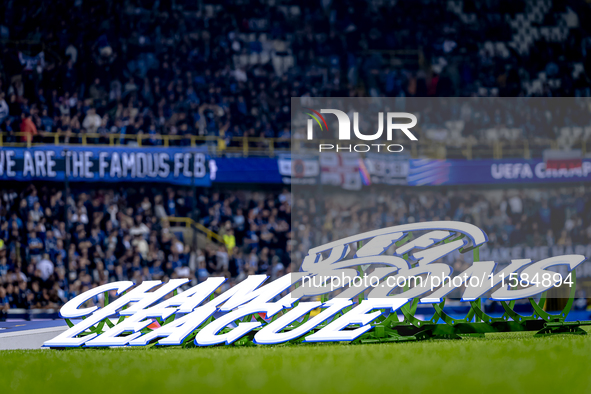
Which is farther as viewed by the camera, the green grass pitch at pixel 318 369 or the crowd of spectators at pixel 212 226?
the crowd of spectators at pixel 212 226

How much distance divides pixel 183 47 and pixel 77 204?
6.51 meters

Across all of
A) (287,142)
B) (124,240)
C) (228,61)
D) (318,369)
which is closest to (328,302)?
(318,369)

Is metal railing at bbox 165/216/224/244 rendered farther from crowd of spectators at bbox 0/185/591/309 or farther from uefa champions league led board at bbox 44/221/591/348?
uefa champions league led board at bbox 44/221/591/348

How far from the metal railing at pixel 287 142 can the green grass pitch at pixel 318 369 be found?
8.53 metres

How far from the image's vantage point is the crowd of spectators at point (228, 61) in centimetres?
1927

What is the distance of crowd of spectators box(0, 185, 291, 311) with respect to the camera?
1576 centimetres

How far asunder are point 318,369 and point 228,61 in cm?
1423

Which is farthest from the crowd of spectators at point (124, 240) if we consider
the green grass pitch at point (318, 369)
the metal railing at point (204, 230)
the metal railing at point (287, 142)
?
the green grass pitch at point (318, 369)

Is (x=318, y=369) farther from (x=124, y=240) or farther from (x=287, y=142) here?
(x=287, y=142)

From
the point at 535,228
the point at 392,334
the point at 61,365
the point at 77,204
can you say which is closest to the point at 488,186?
the point at 535,228

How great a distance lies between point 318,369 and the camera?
8.89 metres

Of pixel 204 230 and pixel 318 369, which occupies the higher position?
pixel 204 230

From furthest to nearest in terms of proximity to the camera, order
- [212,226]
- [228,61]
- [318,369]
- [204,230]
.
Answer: [228,61]
[212,226]
[204,230]
[318,369]

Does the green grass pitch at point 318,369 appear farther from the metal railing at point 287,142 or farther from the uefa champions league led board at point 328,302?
the metal railing at point 287,142
